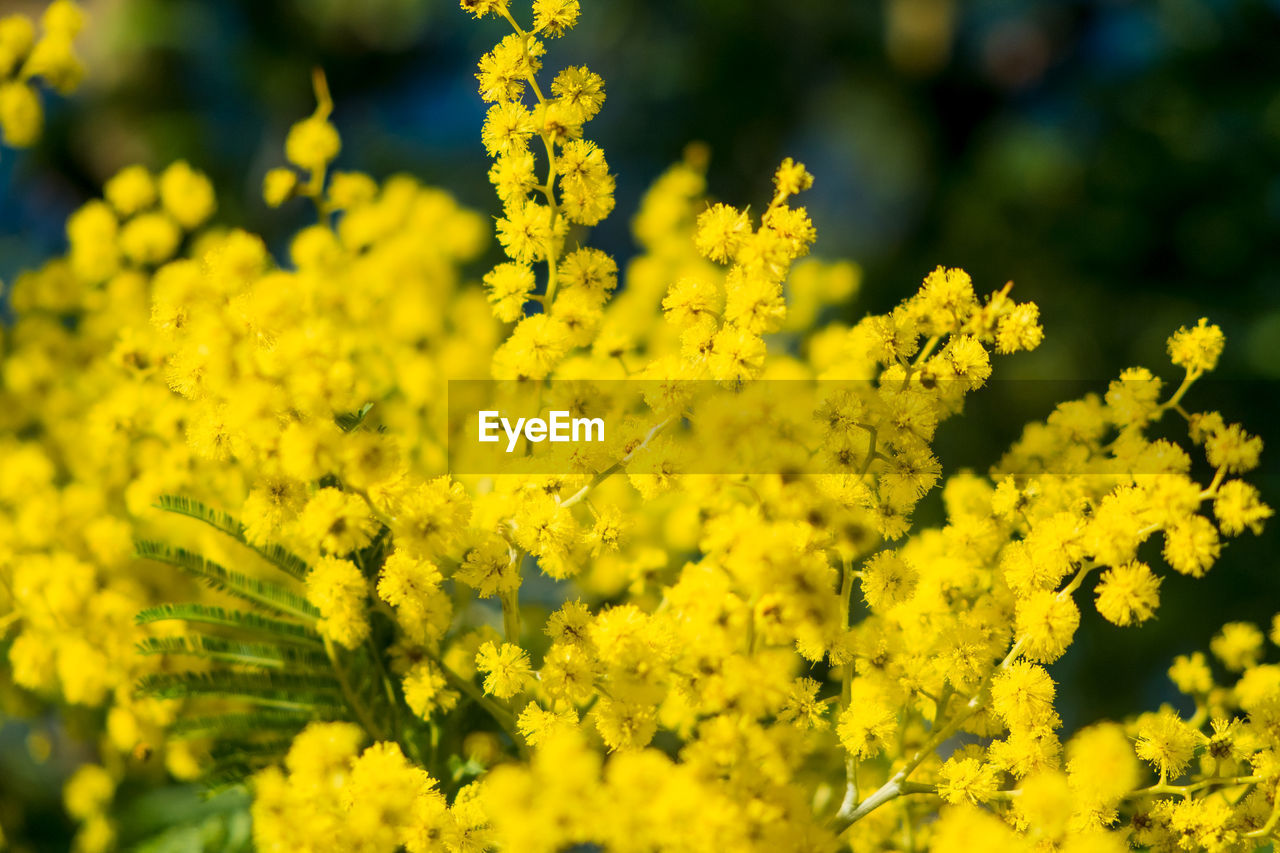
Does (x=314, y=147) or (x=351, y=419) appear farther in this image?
(x=314, y=147)

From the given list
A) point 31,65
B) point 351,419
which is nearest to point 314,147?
point 31,65

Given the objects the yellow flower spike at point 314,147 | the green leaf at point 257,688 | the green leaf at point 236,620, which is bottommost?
the green leaf at point 257,688

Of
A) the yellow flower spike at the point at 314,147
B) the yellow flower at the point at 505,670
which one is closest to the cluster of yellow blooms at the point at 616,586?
the yellow flower at the point at 505,670

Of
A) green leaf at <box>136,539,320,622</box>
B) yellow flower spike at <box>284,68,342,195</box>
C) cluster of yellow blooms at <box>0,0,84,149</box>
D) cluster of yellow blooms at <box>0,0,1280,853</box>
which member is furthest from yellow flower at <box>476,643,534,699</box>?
cluster of yellow blooms at <box>0,0,84,149</box>

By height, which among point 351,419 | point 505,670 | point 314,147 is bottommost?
point 505,670

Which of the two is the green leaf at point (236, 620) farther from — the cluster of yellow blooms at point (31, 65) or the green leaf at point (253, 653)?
the cluster of yellow blooms at point (31, 65)

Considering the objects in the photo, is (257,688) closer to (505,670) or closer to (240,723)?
(240,723)

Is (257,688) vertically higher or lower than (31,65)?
lower
